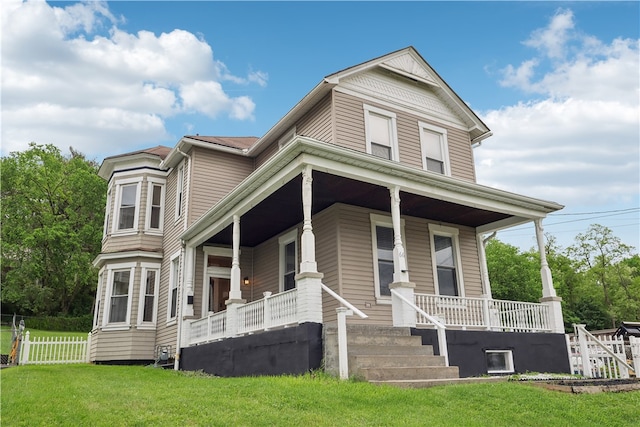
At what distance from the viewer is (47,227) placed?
30.1m

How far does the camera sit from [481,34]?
52.4 ft

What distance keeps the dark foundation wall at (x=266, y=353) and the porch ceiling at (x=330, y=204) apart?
3164mm

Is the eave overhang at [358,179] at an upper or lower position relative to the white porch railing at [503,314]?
upper

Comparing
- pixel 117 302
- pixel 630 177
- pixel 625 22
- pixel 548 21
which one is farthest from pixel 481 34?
pixel 630 177

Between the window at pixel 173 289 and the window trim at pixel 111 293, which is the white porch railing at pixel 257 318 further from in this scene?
the window trim at pixel 111 293

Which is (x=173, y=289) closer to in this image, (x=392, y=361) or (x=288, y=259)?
(x=288, y=259)

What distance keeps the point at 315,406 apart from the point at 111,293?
12541 millimetres

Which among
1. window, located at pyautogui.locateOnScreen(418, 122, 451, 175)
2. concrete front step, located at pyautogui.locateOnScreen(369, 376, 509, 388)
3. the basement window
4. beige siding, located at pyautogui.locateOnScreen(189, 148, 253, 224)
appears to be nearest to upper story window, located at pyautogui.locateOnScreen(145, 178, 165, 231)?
beige siding, located at pyautogui.locateOnScreen(189, 148, 253, 224)

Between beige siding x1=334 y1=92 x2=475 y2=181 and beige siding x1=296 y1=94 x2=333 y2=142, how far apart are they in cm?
24

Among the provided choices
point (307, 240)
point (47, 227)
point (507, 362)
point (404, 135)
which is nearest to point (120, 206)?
point (404, 135)

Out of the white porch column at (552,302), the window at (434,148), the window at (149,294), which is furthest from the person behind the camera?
the window at (149,294)

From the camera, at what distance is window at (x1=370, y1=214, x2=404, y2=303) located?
12.0m

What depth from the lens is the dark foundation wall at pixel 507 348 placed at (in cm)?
983

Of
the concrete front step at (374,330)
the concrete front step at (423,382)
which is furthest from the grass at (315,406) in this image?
the concrete front step at (374,330)
